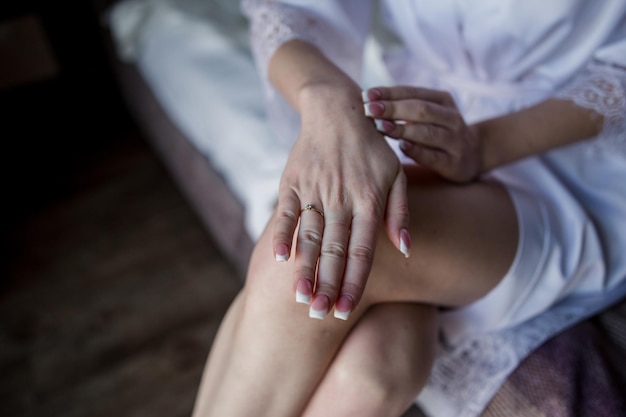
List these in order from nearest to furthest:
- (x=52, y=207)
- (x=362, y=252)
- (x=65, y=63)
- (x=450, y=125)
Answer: (x=362, y=252) < (x=450, y=125) < (x=52, y=207) < (x=65, y=63)

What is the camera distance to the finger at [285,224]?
588 mm

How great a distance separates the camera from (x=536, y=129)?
0.81 metres

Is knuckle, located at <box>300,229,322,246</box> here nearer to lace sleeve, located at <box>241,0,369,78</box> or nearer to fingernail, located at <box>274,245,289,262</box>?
fingernail, located at <box>274,245,289,262</box>

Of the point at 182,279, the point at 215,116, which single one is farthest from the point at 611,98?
the point at 182,279

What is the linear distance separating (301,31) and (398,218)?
41 centimetres

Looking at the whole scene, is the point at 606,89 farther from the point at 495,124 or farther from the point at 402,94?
the point at 402,94

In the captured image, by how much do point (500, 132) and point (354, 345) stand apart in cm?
36

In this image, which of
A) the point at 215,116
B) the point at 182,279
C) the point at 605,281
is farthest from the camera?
the point at 182,279

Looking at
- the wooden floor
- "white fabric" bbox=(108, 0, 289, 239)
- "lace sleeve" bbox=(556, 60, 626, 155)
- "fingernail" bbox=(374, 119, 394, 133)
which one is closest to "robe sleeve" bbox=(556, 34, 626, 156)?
"lace sleeve" bbox=(556, 60, 626, 155)

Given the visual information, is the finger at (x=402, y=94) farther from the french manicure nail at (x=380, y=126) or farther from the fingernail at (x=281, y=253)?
the fingernail at (x=281, y=253)

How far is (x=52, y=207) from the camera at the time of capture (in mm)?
1752

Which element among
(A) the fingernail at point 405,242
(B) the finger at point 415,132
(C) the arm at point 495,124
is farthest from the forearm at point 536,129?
(A) the fingernail at point 405,242

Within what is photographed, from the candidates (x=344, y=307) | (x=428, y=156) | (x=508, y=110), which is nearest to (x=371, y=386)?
(x=344, y=307)

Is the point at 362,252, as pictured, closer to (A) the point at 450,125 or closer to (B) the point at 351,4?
(A) the point at 450,125
